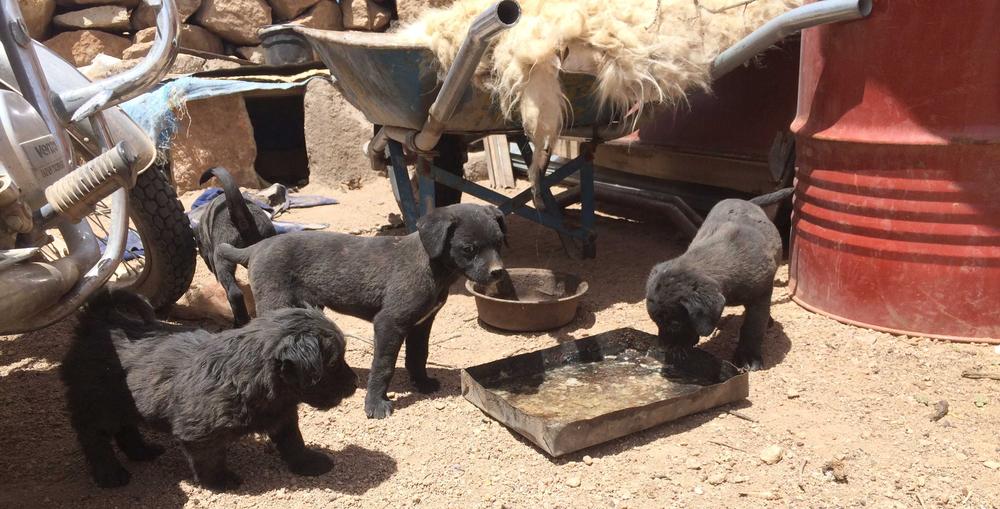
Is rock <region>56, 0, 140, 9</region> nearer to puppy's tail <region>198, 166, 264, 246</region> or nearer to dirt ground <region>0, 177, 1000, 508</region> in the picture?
puppy's tail <region>198, 166, 264, 246</region>

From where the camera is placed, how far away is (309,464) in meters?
2.70

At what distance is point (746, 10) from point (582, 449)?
2936mm

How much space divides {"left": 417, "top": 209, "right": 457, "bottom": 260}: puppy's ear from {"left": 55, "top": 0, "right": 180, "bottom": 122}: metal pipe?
117 centimetres

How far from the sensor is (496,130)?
4.59m

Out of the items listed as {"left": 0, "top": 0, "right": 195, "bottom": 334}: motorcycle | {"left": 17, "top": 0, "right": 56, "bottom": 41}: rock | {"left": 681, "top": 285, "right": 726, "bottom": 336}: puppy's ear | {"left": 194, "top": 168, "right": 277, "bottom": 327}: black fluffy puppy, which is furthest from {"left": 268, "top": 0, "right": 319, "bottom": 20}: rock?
{"left": 681, "top": 285, "right": 726, "bottom": 336}: puppy's ear

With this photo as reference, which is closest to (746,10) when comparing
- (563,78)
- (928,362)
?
(563,78)

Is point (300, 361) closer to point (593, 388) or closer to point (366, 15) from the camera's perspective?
point (593, 388)

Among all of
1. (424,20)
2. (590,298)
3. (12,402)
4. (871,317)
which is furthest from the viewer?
(590,298)

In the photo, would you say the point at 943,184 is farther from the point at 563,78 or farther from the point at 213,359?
the point at 213,359

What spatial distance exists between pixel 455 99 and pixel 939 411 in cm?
265

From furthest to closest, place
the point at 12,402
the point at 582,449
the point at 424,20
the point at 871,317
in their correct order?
the point at 424,20 → the point at 871,317 → the point at 12,402 → the point at 582,449

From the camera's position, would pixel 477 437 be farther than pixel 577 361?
No

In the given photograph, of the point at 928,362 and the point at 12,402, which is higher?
the point at 12,402

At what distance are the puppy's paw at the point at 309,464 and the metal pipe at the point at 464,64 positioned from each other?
1890 mm
